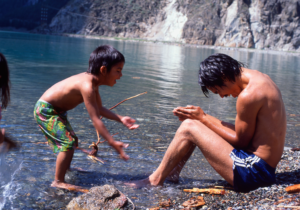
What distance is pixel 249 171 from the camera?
2.94m

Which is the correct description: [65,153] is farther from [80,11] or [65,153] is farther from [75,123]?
[80,11]

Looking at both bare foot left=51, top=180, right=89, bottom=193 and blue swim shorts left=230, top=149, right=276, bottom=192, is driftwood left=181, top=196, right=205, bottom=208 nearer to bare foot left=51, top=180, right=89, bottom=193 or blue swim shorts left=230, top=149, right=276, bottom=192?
blue swim shorts left=230, top=149, right=276, bottom=192

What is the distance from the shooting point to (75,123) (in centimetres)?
595

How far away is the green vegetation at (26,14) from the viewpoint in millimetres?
115081

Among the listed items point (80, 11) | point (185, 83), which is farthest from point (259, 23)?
point (185, 83)

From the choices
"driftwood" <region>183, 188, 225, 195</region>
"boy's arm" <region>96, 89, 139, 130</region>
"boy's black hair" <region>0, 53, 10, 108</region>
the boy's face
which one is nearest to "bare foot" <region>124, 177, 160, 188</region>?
"driftwood" <region>183, 188, 225, 195</region>

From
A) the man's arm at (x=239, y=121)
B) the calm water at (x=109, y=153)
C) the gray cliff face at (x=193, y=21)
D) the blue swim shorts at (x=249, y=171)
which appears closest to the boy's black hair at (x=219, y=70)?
the man's arm at (x=239, y=121)

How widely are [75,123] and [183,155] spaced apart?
10.6 ft

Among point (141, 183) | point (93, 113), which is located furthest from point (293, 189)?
point (93, 113)

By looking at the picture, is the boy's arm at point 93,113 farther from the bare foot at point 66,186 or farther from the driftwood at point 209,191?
the driftwood at point 209,191

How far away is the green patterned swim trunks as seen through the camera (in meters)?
3.33

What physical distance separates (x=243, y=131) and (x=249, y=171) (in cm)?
39

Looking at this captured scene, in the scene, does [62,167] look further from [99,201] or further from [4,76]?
[4,76]

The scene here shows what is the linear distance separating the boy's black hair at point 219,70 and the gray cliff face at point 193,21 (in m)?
71.2
